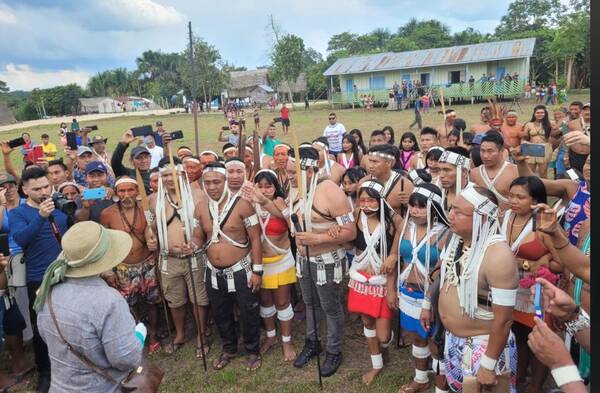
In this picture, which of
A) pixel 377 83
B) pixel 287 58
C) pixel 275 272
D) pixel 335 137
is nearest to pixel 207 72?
pixel 287 58

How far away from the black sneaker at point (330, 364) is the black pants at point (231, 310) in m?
0.80

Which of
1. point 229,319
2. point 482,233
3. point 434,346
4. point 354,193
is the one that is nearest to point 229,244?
point 229,319

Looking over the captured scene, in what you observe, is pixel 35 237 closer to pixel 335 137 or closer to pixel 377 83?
pixel 335 137

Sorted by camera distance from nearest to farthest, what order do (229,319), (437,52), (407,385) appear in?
(407,385) → (229,319) → (437,52)

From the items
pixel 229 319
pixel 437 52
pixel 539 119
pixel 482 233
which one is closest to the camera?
pixel 482 233

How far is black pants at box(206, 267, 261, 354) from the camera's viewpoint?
187 inches

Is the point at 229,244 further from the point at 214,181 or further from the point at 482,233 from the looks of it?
the point at 482,233

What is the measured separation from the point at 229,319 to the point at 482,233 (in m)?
3.01

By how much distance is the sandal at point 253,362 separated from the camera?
15.9 ft

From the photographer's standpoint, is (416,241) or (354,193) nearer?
(416,241)

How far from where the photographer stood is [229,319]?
4.97 metres

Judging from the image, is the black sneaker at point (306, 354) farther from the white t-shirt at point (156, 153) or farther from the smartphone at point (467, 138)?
the white t-shirt at point (156, 153)

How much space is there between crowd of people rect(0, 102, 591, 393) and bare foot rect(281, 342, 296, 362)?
1cm

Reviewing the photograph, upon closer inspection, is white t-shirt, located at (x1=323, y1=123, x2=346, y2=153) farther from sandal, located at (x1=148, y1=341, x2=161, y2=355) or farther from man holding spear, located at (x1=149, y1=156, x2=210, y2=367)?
sandal, located at (x1=148, y1=341, x2=161, y2=355)
